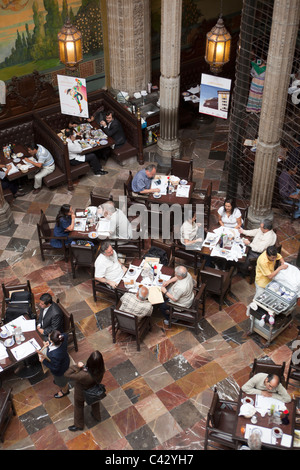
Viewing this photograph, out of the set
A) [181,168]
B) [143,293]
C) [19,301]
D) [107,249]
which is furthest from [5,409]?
[181,168]

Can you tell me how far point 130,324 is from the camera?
8.08 meters

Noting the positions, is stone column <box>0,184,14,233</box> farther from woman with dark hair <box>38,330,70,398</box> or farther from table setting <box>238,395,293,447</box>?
table setting <box>238,395,293,447</box>

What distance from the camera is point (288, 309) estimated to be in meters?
8.23

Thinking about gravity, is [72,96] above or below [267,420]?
above

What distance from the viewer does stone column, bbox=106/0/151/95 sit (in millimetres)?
11344

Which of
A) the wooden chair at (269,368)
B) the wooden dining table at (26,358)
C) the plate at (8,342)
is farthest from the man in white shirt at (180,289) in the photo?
the plate at (8,342)

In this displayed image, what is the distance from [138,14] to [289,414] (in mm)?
8234

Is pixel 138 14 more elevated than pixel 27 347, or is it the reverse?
pixel 138 14

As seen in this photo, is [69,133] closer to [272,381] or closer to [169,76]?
[169,76]

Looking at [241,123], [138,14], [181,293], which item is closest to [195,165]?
[241,123]

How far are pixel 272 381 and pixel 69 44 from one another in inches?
245

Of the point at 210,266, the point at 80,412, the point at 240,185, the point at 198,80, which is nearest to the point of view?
the point at 80,412

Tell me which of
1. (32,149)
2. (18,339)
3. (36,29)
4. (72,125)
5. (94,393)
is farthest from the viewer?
A: (72,125)
